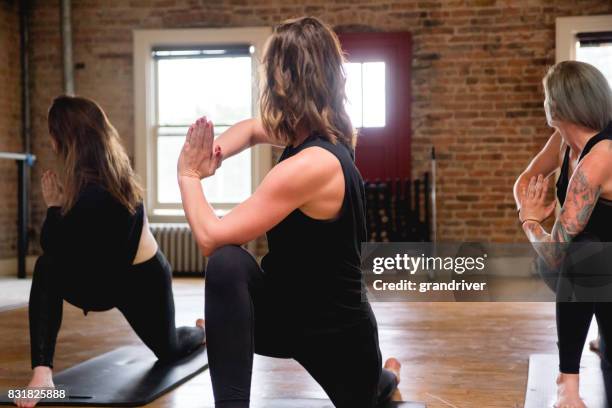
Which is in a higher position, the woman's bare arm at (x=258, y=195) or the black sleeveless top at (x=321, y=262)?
the woman's bare arm at (x=258, y=195)

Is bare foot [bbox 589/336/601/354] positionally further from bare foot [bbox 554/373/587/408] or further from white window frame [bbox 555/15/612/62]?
white window frame [bbox 555/15/612/62]

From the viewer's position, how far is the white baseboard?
755cm

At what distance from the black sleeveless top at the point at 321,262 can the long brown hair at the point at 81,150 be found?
1109 millimetres

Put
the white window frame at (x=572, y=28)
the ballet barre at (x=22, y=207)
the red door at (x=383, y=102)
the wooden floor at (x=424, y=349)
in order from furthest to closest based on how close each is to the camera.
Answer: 1. the red door at (x=383, y=102)
2. the ballet barre at (x=22, y=207)
3. the white window frame at (x=572, y=28)
4. the wooden floor at (x=424, y=349)

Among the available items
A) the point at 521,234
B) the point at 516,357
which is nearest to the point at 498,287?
the point at 521,234

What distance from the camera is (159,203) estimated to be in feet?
25.1

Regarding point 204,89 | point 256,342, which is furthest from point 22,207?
point 256,342

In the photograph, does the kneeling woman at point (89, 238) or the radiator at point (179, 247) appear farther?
the radiator at point (179, 247)

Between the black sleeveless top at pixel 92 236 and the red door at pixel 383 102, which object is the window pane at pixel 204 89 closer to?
the red door at pixel 383 102

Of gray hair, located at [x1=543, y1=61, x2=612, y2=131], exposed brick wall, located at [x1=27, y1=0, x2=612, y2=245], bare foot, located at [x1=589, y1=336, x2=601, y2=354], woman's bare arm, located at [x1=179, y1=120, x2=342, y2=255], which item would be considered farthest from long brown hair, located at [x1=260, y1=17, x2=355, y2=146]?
exposed brick wall, located at [x1=27, y1=0, x2=612, y2=245]

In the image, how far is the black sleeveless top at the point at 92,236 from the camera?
8.87 ft

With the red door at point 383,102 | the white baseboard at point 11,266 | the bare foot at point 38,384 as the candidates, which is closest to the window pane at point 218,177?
the red door at point 383,102

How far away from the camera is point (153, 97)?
7598mm

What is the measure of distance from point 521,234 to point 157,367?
4.86 m
